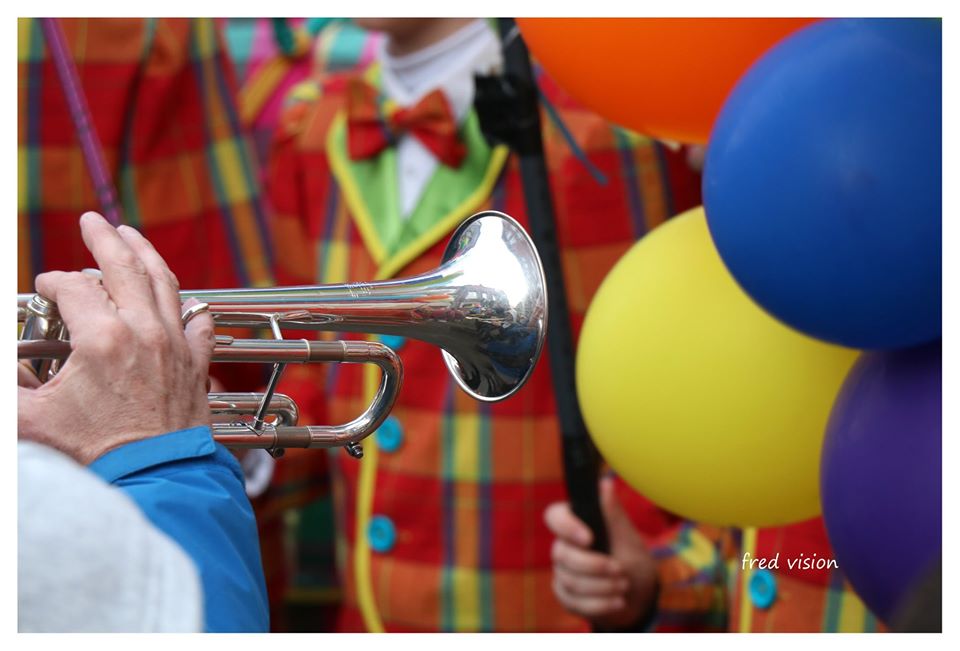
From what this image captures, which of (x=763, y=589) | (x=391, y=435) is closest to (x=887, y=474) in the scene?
(x=763, y=589)

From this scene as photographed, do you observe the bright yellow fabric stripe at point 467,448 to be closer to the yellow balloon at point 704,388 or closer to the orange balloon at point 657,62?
the yellow balloon at point 704,388

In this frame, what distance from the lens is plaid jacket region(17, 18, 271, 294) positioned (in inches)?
101

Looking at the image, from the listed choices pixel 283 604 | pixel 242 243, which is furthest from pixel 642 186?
pixel 283 604

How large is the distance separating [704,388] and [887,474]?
0.31 m

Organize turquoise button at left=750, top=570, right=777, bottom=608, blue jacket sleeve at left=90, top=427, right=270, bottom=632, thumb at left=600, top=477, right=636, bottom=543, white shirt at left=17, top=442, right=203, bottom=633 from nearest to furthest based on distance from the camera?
1. white shirt at left=17, top=442, right=203, bottom=633
2. blue jacket sleeve at left=90, top=427, right=270, bottom=632
3. turquoise button at left=750, top=570, right=777, bottom=608
4. thumb at left=600, top=477, right=636, bottom=543

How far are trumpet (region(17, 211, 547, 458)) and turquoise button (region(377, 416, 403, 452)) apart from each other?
25.6 inches

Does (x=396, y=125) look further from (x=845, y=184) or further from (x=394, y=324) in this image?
(x=845, y=184)

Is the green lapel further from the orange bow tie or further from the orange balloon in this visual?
the orange balloon

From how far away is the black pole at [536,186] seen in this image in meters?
1.95

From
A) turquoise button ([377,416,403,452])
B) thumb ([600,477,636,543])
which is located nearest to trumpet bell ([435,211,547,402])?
thumb ([600,477,636,543])

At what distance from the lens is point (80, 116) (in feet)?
8.07

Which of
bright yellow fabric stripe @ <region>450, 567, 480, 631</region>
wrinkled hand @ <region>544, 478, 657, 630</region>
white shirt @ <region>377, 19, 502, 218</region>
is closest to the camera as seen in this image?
wrinkled hand @ <region>544, 478, 657, 630</region>

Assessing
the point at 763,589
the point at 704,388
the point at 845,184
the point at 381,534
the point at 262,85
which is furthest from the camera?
the point at 262,85

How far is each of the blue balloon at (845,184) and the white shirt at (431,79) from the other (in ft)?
3.51
